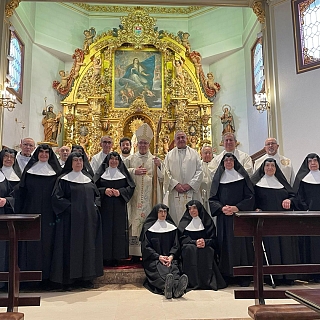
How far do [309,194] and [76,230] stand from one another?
3.65 metres

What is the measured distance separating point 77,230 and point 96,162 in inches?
81.7

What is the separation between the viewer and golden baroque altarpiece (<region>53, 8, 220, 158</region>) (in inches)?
558

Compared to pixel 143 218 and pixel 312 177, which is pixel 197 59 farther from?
pixel 143 218

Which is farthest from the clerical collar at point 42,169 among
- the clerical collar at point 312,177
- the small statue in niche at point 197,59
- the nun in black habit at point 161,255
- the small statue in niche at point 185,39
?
the small statue in niche at point 185,39

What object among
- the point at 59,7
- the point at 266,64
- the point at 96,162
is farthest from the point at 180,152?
the point at 59,7

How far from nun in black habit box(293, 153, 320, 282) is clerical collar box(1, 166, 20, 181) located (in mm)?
4372

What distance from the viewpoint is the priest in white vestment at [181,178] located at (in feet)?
21.2

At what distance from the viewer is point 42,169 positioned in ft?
18.3

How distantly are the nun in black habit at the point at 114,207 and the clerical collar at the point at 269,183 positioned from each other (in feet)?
6.69

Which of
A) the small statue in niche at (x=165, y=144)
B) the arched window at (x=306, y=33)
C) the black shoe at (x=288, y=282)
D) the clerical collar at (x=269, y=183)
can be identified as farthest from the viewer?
the small statue in niche at (x=165, y=144)

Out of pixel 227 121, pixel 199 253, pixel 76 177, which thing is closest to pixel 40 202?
pixel 76 177

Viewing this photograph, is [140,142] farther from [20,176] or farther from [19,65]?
[19,65]

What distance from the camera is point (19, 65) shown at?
12648 mm

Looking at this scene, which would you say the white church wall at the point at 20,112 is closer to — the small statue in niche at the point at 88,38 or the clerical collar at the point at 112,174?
the small statue in niche at the point at 88,38
